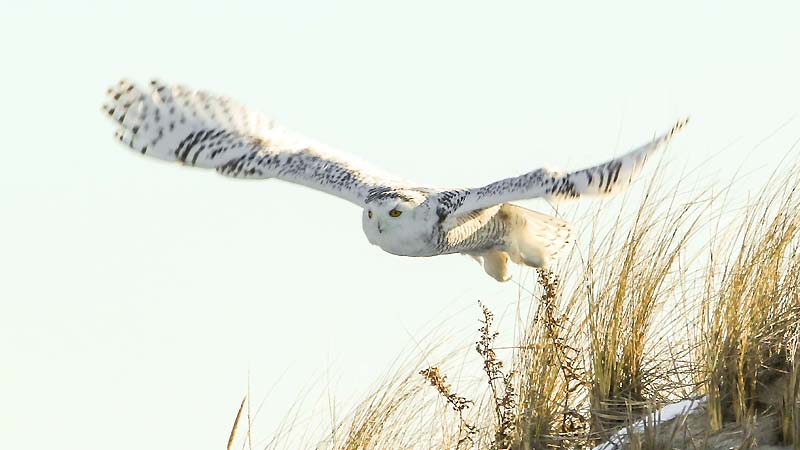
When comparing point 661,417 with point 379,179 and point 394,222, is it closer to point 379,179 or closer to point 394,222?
point 394,222

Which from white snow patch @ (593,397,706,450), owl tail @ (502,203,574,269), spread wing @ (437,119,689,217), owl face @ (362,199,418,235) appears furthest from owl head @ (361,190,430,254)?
white snow patch @ (593,397,706,450)

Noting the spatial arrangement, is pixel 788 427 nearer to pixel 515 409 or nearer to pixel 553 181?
pixel 515 409

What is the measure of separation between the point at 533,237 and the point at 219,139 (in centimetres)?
195

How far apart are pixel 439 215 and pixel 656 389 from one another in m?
1.90

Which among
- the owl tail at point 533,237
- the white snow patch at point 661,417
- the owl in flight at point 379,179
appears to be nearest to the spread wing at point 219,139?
the owl in flight at point 379,179

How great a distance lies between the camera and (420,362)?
5164mm

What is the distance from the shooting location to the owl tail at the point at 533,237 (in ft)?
22.9

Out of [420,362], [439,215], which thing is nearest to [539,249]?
[439,215]

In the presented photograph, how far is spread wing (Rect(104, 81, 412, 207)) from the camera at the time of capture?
7.28m

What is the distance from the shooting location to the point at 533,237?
23.3 feet

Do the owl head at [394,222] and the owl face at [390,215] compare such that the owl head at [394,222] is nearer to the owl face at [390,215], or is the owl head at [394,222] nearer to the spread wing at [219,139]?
the owl face at [390,215]

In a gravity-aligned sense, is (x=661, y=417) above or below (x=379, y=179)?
below

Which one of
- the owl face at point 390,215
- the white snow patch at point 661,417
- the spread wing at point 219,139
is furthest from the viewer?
the spread wing at point 219,139

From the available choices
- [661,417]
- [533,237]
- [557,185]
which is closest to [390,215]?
[557,185]
